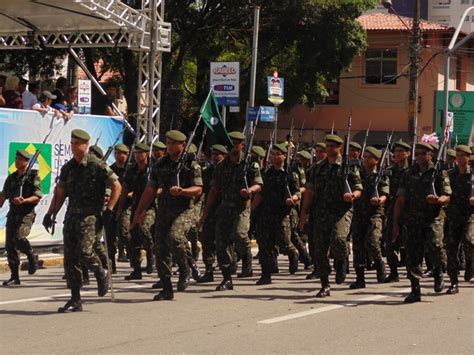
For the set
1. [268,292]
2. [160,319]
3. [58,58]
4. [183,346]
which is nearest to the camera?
[183,346]

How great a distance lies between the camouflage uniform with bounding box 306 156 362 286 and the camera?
36.3 ft

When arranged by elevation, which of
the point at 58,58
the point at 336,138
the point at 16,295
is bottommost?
the point at 16,295

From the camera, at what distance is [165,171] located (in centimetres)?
1095

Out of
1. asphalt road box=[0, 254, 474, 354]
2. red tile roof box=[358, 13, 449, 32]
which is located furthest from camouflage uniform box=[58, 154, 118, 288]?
red tile roof box=[358, 13, 449, 32]

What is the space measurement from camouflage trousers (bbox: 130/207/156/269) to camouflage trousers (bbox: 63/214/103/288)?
3.21 m

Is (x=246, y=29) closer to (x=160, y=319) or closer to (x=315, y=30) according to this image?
Answer: (x=315, y=30)

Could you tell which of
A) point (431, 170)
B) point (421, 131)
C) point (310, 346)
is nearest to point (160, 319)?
point (310, 346)

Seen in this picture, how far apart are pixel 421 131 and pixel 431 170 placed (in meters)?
33.6

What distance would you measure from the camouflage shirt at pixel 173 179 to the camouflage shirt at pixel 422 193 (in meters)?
2.49

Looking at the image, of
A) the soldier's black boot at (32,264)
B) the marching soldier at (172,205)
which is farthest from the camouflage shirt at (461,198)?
the soldier's black boot at (32,264)

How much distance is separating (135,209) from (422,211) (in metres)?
4.35

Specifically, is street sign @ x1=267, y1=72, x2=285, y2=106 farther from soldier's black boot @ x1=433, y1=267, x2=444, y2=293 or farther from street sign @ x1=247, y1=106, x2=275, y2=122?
soldier's black boot @ x1=433, y1=267, x2=444, y2=293

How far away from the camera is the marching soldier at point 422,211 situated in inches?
427

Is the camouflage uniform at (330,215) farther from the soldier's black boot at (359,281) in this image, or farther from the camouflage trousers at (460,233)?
the camouflage trousers at (460,233)
